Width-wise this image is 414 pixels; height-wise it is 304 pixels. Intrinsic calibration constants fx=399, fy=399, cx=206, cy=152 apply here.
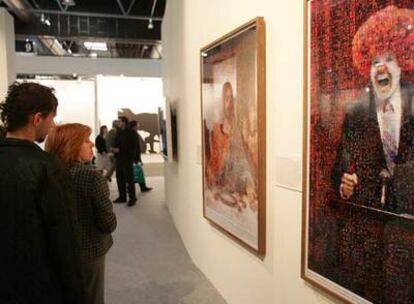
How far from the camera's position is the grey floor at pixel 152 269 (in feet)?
11.3

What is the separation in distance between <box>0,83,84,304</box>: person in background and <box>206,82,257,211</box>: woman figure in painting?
50.7 inches

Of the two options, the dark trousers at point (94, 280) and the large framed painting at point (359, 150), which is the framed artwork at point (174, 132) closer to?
the dark trousers at point (94, 280)

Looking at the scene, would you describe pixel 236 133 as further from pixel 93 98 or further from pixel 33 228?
pixel 93 98

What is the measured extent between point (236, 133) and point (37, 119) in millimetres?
1447

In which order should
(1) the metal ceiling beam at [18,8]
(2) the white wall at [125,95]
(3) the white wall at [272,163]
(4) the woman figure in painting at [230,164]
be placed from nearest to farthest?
(3) the white wall at [272,163] < (4) the woman figure in painting at [230,164] < (1) the metal ceiling beam at [18,8] < (2) the white wall at [125,95]

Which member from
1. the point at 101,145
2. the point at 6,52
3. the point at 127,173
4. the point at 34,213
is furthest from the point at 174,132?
the point at 101,145

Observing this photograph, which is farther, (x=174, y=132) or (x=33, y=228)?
(x=174, y=132)

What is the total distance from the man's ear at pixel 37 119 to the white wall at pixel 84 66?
989 centimetres

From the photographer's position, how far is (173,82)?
5.36 m

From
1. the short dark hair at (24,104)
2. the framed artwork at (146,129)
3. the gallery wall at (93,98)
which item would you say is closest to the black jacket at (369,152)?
the short dark hair at (24,104)

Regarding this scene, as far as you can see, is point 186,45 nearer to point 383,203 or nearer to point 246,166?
point 246,166

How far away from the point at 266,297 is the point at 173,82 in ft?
11.6

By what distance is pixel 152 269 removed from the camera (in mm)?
4160

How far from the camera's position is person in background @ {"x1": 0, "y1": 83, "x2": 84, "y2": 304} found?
1438 mm
